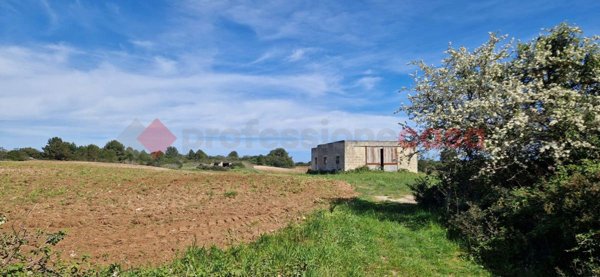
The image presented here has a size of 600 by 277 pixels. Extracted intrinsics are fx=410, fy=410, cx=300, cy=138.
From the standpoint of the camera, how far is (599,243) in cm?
693

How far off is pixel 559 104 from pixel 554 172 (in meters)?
1.90

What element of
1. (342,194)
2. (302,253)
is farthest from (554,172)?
(342,194)

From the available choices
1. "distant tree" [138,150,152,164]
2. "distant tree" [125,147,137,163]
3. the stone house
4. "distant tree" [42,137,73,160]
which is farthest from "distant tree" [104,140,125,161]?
the stone house

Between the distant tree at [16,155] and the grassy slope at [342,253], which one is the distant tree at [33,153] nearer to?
the distant tree at [16,155]

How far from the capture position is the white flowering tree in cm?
1094

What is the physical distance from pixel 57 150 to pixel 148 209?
47.4m

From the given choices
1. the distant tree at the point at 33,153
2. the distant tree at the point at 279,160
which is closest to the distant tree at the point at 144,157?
the distant tree at the point at 33,153

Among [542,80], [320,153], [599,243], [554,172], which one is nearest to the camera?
[599,243]

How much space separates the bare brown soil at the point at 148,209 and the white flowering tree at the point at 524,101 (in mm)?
5534

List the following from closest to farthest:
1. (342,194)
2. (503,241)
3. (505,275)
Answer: (505,275) → (503,241) → (342,194)

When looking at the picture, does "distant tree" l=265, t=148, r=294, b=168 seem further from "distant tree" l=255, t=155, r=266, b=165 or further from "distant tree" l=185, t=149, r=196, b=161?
"distant tree" l=185, t=149, r=196, b=161

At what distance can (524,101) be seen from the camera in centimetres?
1146

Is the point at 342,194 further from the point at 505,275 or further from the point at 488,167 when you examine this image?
the point at 505,275

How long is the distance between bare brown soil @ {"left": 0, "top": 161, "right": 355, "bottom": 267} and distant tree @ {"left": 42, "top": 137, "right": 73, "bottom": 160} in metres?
34.0
